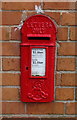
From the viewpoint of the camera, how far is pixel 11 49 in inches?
53.9

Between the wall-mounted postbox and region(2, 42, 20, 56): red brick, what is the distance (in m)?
0.06

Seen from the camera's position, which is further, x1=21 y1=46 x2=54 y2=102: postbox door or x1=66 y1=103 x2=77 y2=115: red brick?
x1=66 y1=103 x2=77 y2=115: red brick

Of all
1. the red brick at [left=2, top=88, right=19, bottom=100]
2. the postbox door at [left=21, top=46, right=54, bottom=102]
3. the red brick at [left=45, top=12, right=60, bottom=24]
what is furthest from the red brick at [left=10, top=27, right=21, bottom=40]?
the red brick at [left=2, top=88, right=19, bottom=100]

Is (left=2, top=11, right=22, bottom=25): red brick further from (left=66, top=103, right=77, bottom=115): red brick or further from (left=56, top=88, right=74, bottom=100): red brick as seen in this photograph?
(left=66, top=103, right=77, bottom=115): red brick

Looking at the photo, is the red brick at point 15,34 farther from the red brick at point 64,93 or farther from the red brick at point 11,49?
the red brick at point 64,93

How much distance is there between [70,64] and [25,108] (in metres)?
0.44

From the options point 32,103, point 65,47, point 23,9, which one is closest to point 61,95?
point 32,103

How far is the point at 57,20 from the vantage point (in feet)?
4.42

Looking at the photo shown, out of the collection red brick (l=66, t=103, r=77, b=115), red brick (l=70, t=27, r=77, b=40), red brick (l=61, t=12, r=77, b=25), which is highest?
red brick (l=61, t=12, r=77, b=25)

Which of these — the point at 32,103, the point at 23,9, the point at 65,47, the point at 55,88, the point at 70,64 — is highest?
the point at 23,9

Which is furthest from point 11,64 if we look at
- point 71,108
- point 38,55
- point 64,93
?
point 71,108

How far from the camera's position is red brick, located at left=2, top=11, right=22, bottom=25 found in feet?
4.42

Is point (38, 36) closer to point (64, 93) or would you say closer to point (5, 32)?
point (5, 32)

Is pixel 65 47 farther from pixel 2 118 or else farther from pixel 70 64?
pixel 2 118
